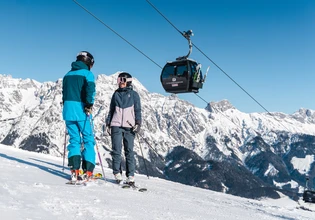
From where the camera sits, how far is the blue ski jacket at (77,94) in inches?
352

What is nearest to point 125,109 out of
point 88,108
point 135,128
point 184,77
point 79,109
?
point 135,128

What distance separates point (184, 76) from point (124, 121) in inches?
345

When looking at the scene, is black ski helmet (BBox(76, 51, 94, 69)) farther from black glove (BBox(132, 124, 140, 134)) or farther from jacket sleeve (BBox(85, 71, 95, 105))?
black glove (BBox(132, 124, 140, 134))

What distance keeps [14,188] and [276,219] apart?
5.47m

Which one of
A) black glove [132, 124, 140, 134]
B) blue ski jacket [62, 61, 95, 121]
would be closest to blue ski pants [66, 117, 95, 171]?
blue ski jacket [62, 61, 95, 121]

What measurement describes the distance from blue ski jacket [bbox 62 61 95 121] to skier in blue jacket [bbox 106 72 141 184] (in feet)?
3.58

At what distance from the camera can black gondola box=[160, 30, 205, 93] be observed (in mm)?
17891

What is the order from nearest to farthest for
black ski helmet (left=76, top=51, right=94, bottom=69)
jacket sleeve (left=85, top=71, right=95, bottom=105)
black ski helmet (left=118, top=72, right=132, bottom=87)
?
jacket sleeve (left=85, top=71, right=95, bottom=105) → black ski helmet (left=76, top=51, right=94, bottom=69) → black ski helmet (left=118, top=72, right=132, bottom=87)

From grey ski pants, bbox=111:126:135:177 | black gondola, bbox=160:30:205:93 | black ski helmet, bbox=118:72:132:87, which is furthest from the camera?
black gondola, bbox=160:30:205:93

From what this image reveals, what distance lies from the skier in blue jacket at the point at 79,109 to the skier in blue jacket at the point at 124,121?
2.57 ft

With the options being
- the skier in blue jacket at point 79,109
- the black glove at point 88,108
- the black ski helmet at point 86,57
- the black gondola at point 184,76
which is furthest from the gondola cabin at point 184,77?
the black glove at point 88,108

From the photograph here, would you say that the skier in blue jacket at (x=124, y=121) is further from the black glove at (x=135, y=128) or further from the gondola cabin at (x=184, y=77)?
the gondola cabin at (x=184, y=77)

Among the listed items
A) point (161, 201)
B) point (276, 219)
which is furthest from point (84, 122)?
point (276, 219)

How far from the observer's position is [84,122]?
29.8 feet
